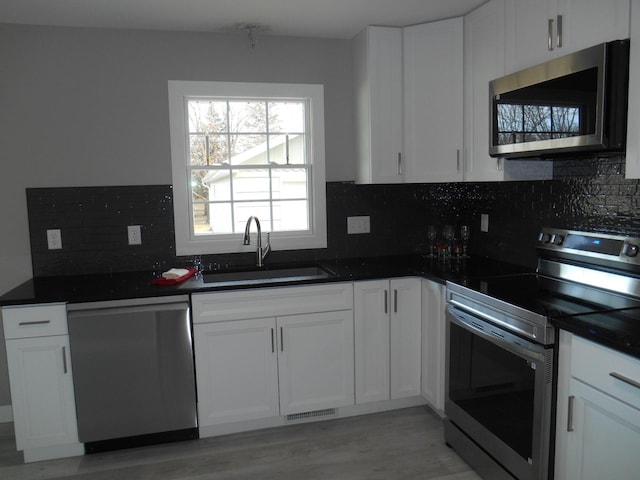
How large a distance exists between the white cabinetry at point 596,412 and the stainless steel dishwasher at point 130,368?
1.81 metres

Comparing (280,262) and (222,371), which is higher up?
(280,262)

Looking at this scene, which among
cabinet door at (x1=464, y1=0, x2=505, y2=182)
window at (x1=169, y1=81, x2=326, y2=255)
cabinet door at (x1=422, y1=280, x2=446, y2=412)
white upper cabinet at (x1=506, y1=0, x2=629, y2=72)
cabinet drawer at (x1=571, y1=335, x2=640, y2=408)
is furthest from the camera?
window at (x1=169, y1=81, x2=326, y2=255)

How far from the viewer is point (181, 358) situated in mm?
2613

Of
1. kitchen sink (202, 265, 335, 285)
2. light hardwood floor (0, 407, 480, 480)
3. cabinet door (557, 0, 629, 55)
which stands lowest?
light hardwood floor (0, 407, 480, 480)

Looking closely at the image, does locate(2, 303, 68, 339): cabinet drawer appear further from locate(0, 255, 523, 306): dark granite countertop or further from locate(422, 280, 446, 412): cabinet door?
locate(422, 280, 446, 412): cabinet door

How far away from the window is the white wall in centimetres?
11

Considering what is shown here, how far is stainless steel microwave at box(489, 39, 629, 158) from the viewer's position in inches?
73.1

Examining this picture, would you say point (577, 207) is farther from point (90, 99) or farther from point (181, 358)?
point (90, 99)

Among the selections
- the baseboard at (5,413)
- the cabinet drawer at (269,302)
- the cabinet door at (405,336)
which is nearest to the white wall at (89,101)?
the baseboard at (5,413)

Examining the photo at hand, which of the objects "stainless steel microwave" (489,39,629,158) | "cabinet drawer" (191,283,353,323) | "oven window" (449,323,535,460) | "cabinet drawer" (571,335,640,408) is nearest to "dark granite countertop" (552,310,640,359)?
"cabinet drawer" (571,335,640,408)

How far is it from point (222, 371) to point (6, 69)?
216 cm

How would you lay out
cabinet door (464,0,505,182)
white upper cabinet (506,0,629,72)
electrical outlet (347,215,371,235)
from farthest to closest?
electrical outlet (347,215,371,235), cabinet door (464,0,505,182), white upper cabinet (506,0,629,72)

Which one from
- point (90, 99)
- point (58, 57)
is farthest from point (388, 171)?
point (58, 57)

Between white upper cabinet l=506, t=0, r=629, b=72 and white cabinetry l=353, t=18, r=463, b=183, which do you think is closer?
white upper cabinet l=506, t=0, r=629, b=72
